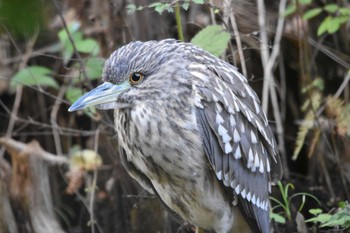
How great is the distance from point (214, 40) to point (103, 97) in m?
0.82

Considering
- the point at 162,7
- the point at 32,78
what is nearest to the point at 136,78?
the point at 162,7

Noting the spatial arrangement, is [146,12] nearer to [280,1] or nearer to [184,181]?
[280,1]

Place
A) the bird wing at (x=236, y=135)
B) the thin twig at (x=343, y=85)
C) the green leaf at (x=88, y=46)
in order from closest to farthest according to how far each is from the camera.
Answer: the bird wing at (x=236, y=135), the green leaf at (x=88, y=46), the thin twig at (x=343, y=85)

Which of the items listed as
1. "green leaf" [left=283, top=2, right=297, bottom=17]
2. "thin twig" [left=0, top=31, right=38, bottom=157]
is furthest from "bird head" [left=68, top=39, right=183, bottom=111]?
"thin twig" [left=0, top=31, right=38, bottom=157]

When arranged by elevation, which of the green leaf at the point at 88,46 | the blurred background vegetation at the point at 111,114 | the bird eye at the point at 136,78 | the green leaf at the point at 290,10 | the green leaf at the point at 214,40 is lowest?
the blurred background vegetation at the point at 111,114

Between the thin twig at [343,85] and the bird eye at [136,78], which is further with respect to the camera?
the thin twig at [343,85]

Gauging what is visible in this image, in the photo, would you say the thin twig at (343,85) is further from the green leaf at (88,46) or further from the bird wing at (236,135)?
the green leaf at (88,46)

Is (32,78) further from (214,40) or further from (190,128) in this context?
(190,128)

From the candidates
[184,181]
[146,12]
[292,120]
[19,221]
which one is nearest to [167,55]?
[184,181]

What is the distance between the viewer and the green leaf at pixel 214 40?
2848 mm

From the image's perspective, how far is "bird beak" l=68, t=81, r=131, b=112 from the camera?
2.25 metres

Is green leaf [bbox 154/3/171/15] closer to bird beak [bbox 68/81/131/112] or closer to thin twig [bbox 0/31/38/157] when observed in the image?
bird beak [bbox 68/81/131/112]

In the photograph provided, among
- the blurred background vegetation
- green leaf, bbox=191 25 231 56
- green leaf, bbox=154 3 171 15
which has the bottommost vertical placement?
the blurred background vegetation

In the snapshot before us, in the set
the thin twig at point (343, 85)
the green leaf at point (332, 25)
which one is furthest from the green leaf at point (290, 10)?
the thin twig at point (343, 85)
